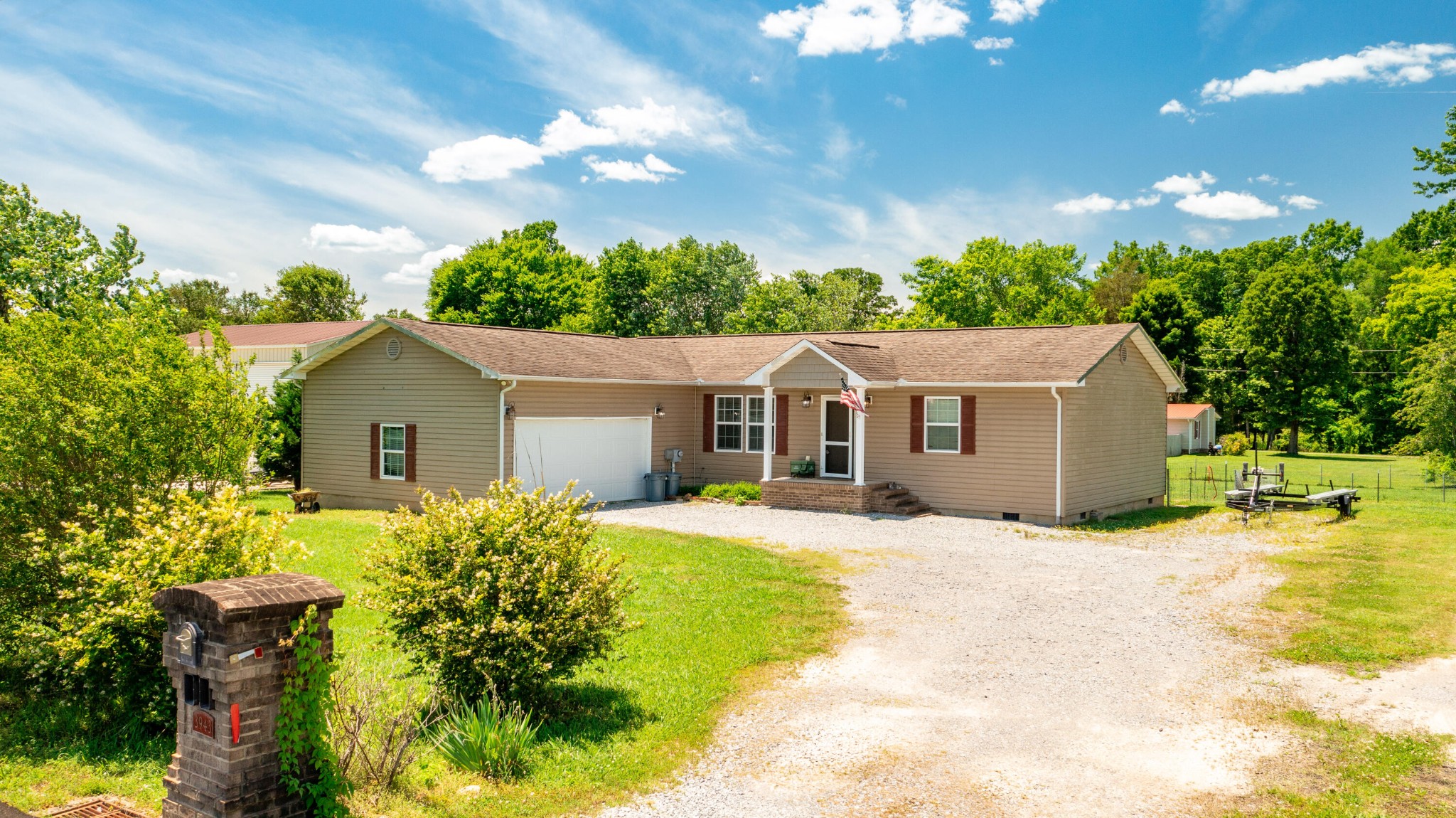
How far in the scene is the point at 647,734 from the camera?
21.1 feet

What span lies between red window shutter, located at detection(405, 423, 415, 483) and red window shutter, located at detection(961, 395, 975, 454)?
11995 mm

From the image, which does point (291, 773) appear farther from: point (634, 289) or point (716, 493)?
point (634, 289)

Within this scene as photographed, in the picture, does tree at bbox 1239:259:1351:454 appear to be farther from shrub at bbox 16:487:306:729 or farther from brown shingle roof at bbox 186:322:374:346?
shrub at bbox 16:487:306:729

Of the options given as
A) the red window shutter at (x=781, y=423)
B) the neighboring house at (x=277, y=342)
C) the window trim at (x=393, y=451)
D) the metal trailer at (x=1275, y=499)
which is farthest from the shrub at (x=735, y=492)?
the neighboring house at (x=277, y=342)

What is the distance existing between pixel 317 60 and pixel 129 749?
11576 mm

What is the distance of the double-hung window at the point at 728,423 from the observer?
Answer: 2275 centimetres

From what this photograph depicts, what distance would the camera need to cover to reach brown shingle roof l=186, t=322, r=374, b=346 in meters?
35.9

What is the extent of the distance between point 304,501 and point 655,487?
309 inches

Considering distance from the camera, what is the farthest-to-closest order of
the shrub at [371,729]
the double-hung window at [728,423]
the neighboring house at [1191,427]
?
the neighboring house at [1191,427]
the double-hung window at [728,423]
the shrub at [371,729]

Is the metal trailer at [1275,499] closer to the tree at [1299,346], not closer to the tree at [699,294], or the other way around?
the tree at [1299,346]

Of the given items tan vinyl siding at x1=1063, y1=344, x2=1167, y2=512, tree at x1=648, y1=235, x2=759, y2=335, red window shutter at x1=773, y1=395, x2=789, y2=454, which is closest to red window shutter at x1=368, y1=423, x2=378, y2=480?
red window shutter at x1=773, y1=395, x2=789, y2=454

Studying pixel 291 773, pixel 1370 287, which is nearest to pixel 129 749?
pixel 291 773

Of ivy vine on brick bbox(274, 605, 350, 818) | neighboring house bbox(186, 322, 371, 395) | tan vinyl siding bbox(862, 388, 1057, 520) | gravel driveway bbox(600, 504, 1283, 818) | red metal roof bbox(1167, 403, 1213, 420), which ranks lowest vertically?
gravel driveway bbox(600, 504, 1283, 818)

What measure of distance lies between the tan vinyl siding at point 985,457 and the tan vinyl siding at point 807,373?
52.6 inches
